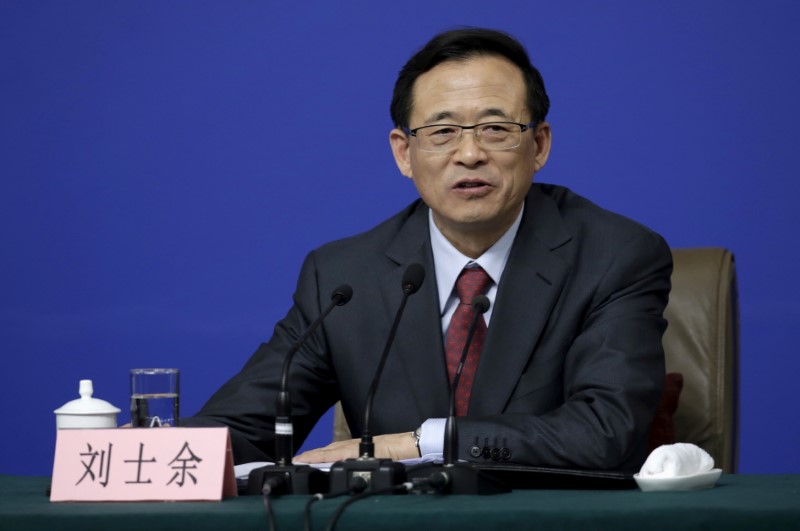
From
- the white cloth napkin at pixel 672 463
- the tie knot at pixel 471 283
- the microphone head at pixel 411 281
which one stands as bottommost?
the white cloth napkin at pixel 672 463

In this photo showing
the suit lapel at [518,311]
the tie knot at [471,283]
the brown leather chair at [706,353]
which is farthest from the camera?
the brown leather chair at [706,353]

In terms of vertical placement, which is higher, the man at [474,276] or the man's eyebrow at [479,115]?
the man's eyebrow at [479,115]

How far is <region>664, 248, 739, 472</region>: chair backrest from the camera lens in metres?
2.52

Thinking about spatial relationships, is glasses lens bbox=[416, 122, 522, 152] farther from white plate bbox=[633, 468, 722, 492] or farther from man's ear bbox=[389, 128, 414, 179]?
white plate bbox=[633, 468, 722, 492]

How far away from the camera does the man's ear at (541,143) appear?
2.47 meters

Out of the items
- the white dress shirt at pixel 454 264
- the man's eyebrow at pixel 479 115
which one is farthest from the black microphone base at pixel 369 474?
the man's eyebrow at pixel 479 115

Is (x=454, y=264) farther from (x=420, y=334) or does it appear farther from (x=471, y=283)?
(x=420, y=334)

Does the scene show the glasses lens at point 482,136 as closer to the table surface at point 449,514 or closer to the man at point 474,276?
the man at point 474,276

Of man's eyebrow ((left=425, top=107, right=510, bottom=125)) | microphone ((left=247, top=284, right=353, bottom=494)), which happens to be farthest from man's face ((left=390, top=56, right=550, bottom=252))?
microphone ((left=247, top=284, right=353, bottom=494))

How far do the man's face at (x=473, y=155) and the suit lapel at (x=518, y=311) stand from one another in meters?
0.09

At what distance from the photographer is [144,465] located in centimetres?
142

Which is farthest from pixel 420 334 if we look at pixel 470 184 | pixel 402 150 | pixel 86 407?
pixel 86 407

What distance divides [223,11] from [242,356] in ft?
3.33

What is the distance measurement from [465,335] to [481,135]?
398mm
